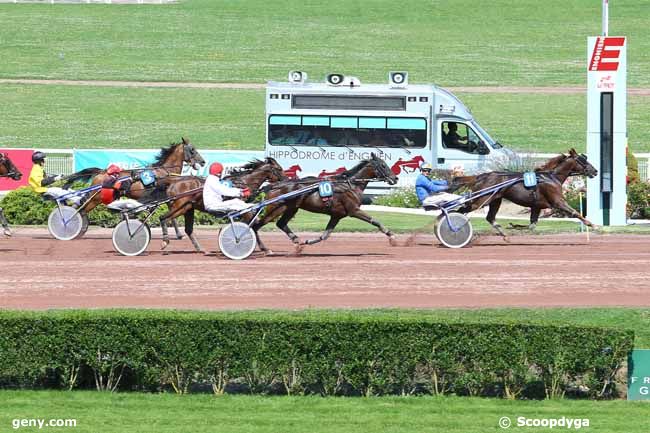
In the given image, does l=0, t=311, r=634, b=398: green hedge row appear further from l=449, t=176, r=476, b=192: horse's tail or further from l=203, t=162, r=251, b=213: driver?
l=449, t=176, r=476, b=192: horse's tail

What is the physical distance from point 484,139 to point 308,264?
11.7 meters

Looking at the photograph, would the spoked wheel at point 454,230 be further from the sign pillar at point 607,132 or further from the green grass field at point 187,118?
the green grass field at point 187,118

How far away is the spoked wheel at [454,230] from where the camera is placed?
2173 cm

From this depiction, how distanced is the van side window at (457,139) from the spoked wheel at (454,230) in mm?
9411

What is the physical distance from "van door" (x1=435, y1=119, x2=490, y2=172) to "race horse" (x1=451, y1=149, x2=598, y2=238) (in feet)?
27.2

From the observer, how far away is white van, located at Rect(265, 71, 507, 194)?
30.9 m

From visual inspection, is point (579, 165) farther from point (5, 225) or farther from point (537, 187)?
point (5, 225)

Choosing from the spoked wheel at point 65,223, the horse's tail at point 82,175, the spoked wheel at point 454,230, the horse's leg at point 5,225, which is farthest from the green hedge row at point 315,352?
the horse's leg at point 5,225

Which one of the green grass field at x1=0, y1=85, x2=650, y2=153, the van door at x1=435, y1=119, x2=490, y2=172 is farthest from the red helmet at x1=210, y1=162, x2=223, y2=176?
the green grass field at x1=0, y1=85, x2=650, y2=153

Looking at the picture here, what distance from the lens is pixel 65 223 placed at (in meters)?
22.8

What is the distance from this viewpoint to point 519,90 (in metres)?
50.9

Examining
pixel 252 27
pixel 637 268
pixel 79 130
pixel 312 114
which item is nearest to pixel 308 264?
pixel 637 268

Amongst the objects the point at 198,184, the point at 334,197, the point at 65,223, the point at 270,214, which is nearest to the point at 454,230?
the point at 334,197

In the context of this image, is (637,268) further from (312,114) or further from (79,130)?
(79,130)
